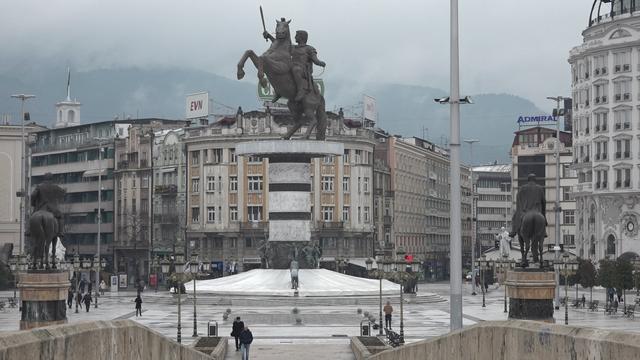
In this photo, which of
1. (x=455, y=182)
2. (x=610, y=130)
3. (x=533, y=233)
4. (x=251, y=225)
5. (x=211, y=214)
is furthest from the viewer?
(x=211, y=214)

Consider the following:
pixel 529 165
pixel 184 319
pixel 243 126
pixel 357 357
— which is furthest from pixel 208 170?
pixel 357 357

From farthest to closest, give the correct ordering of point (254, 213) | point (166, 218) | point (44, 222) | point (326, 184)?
1. point (166, 218)
2. point (326, 184)
3. point (254, 213)
4. point (44, 222)

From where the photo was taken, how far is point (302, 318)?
7062 cm

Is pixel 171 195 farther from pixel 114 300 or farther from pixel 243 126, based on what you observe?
pixel 114 300

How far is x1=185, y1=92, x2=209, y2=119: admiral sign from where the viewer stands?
14862 centimetres

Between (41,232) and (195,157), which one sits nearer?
(41,232)

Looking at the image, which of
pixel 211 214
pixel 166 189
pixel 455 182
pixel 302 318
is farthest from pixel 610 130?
pixel 455 182

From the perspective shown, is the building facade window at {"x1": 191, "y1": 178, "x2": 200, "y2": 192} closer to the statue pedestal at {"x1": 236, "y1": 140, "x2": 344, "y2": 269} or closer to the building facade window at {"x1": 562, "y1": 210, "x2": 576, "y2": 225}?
the building facade window at {"x1": 562, "y1": 210, "x2": 576, "y2": 225}

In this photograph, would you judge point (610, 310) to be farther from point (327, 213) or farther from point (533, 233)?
point (327, 213)

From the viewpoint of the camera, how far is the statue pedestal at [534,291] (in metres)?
37.1

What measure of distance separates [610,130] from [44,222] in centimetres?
9175

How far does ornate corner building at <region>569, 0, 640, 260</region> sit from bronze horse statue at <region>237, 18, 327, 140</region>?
4903cm

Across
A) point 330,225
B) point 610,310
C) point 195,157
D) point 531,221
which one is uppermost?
point 195,157

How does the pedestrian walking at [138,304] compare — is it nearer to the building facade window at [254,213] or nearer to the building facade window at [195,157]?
the building facade window at [254,213]
